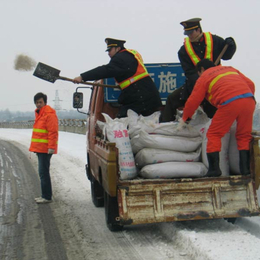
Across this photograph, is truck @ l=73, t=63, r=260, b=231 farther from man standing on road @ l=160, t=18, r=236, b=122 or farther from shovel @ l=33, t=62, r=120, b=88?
shovel @ l=33, t=62, r=120, b=88

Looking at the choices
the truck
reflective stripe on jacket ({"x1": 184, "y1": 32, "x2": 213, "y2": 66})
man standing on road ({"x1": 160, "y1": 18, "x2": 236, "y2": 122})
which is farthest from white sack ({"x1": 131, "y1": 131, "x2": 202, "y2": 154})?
reflective stripe on jacket ({"x1": 184, "y1": 32, "x2": 213, "y2": 66})

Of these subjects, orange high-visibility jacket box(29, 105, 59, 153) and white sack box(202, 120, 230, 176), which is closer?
white sack box(202, 120, 230, 176)

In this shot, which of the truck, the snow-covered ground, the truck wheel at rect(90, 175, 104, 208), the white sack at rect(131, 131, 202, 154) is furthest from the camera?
the truck wheel at rect(90, 175, 104, 208)

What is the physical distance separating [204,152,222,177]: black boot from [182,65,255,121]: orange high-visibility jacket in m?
0.59

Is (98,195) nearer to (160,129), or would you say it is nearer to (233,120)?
(160,129)

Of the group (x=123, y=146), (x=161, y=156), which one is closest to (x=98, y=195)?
(x=123, y=146)

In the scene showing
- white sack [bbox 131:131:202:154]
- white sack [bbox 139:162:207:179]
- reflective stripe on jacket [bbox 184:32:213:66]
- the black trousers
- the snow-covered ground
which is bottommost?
the snow-covered ground

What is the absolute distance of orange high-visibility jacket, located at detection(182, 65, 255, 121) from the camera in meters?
5.21

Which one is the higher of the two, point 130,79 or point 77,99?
point 130,79

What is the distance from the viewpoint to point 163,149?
5.65 meters

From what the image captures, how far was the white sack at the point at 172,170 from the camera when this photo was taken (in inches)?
212

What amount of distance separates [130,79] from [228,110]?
1.89 m

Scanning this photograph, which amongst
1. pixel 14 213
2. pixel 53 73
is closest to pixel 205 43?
pixel 53 73

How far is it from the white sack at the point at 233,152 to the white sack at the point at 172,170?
1.28 feet
